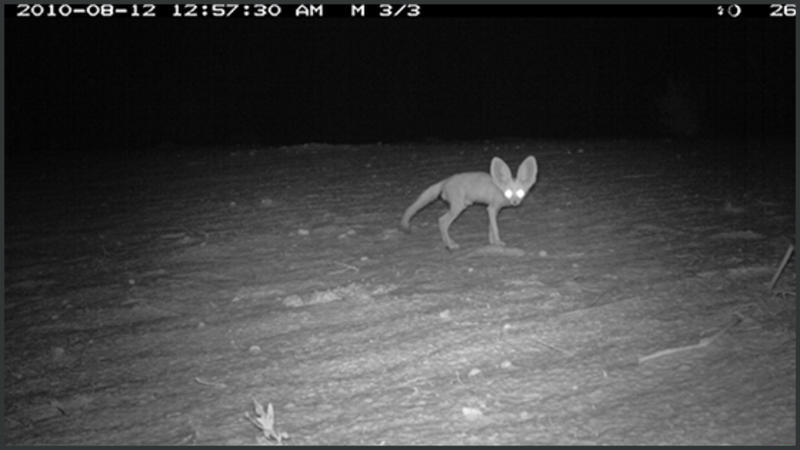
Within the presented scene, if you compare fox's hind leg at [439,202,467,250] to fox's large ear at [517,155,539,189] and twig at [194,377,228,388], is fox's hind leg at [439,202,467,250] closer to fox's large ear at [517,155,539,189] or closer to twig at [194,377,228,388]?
fox's large ear at [517,155,539,189]

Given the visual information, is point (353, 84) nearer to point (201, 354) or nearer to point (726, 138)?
point (726, 138)

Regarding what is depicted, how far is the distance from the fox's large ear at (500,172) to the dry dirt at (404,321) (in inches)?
24.9

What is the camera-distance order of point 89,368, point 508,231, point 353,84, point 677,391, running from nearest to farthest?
point 677,391 → point 89,368 → point 508,231 → point 353,84

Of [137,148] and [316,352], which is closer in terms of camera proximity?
[316,352]

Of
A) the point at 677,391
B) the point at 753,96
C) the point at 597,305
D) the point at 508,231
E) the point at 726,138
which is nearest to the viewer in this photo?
the point at 677,391

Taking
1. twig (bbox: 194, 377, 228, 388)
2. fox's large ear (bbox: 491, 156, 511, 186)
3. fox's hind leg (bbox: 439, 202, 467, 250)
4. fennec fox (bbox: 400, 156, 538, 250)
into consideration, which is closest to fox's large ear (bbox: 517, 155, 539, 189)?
fennec fox (bbox: 400, 156, 538, 250)

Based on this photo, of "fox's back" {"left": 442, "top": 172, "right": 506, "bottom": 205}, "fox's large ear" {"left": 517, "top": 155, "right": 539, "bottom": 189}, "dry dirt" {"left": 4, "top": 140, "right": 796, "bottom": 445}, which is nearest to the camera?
"dry dirt" {"left": 4, "top": 140, "right": 796, "bottom": 445}

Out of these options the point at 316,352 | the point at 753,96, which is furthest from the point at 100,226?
the point at 753,96

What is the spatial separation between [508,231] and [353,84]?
18818 millimetres

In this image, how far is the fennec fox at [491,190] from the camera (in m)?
5.42

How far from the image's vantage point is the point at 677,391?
3041mm

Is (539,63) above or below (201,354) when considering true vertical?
above

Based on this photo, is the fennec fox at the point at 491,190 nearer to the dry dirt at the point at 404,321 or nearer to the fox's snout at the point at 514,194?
the fox's snout at the point at 514,194

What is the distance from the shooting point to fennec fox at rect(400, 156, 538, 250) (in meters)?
5.42
